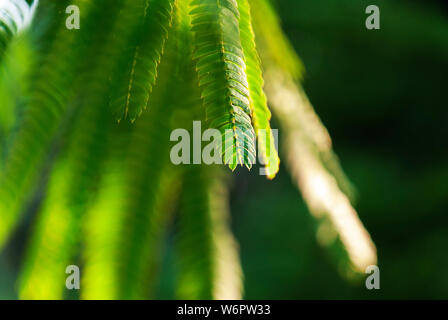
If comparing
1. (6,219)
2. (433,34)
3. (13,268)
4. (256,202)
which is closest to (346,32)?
(433,34)

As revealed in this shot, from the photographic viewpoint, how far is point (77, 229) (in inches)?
44.6

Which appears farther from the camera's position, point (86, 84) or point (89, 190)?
point (89, 190)

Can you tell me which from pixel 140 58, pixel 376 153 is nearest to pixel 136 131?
pixel 140 58

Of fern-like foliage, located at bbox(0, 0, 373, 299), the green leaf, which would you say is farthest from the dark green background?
the green leaf

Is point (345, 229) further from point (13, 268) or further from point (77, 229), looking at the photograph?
point (13, 268)

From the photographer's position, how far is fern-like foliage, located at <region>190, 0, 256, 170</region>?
2.01ft

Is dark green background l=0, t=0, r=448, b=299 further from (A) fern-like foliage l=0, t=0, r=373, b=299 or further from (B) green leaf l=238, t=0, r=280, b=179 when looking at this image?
(B) green leaf l=238, t=0, r=280, b=179

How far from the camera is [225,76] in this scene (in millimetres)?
637

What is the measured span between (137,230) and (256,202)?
3.08 m

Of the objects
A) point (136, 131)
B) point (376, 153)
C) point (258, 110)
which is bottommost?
point (258, 110)

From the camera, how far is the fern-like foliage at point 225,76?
24.1 inches

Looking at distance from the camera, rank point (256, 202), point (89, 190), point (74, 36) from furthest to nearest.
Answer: point (256, 202) < point (89, 190) < point (74, 36)

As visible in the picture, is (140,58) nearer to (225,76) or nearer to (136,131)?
(225,76)

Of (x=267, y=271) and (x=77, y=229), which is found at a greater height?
(x=267, y=271)
